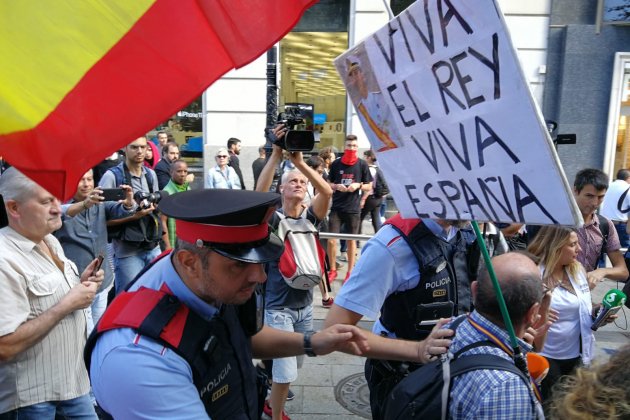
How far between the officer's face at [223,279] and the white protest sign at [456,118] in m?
0.81

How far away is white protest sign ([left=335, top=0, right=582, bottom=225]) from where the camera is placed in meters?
1.62

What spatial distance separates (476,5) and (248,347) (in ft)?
4.84

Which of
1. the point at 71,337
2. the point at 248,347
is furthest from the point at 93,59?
the point at 71,337

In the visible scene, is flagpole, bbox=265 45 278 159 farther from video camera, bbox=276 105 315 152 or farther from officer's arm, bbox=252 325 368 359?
officer's arm, bbox=252 325 368 359

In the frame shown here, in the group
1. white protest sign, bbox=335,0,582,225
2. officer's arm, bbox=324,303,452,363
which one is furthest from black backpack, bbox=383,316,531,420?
white protest sign, bbox=335,0,582,225

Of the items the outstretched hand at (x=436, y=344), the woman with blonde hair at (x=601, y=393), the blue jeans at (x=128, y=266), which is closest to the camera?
the woman with blonde hair at (x=601, y=393)

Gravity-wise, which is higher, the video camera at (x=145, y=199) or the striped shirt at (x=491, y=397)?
the video camera at (x=145, y=199)

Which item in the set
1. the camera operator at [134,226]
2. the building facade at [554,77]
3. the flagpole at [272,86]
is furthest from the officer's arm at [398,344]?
the building facade at [554,77]

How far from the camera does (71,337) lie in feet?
8.85

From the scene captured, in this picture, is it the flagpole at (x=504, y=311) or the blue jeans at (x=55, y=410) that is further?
the blue jeans at (x=55, y=410)

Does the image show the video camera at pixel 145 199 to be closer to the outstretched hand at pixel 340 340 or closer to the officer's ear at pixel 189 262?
the outstretched hand at pixel 340 340

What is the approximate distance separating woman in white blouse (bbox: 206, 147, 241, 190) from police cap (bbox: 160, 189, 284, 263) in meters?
7.49

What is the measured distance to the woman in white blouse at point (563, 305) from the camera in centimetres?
330

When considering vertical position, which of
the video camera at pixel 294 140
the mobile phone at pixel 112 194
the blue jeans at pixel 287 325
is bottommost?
the blue jeans at pixel 287 325
